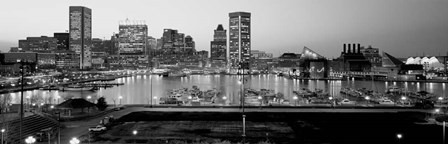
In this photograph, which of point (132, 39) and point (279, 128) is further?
point (132, 39)

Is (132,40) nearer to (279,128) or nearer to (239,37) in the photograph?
(239,37)

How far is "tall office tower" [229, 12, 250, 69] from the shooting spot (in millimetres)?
166625

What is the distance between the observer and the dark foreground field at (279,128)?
12133 mm

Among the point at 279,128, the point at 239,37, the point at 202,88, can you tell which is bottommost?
the point at 279,128

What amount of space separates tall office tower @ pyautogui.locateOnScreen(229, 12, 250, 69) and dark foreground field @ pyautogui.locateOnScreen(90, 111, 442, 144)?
145452 millimetres

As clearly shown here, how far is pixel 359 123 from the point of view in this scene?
15.2m

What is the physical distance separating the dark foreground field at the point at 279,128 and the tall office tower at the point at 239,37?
145452mm

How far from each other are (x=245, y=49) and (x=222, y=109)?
490ft

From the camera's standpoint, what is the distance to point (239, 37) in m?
169

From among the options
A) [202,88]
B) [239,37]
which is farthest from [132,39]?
[202,88]

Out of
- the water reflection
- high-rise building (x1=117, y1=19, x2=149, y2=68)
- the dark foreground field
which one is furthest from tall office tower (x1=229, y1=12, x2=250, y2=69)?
the dark foreground field

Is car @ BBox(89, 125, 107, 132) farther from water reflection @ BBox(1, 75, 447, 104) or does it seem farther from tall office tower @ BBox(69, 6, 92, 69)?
tall office tower @ BBox(69, 6, 92, 69)

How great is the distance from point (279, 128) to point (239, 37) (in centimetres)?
15586

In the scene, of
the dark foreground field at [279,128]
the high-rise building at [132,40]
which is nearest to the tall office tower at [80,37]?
the high-rise building at [132,40]
